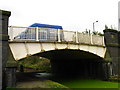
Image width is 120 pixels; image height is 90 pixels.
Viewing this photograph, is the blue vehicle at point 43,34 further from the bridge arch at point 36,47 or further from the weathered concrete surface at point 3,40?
the weathered concrete surface at point 3,40

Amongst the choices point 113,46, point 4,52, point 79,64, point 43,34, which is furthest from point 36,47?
point 79,64

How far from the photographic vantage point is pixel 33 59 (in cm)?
4422

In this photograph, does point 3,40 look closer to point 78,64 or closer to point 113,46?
point 113,46

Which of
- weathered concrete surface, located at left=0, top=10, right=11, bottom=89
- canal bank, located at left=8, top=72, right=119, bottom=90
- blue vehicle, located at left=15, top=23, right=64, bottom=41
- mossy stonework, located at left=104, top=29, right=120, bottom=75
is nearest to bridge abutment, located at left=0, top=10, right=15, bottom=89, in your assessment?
weathered concrete surface, located at left=0, top=10, right=11, bottom=89

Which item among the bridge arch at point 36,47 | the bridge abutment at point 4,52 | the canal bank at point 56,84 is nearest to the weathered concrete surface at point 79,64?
the bridge arch at point 36,47

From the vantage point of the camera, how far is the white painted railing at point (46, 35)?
10281mm

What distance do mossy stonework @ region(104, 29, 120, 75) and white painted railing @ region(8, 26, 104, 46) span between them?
7.19 ft

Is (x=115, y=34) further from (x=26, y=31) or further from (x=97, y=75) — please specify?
(x=26, y=31)

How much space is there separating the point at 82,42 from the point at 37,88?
6568 millimetres

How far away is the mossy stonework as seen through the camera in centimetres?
1542

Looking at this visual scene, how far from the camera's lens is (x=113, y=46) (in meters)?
15.8

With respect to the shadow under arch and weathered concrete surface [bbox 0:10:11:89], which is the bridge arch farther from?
the shadow under arch

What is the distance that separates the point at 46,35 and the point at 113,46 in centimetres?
824

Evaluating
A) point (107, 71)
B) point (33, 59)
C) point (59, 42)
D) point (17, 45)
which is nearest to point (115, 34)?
point (107, 71)
